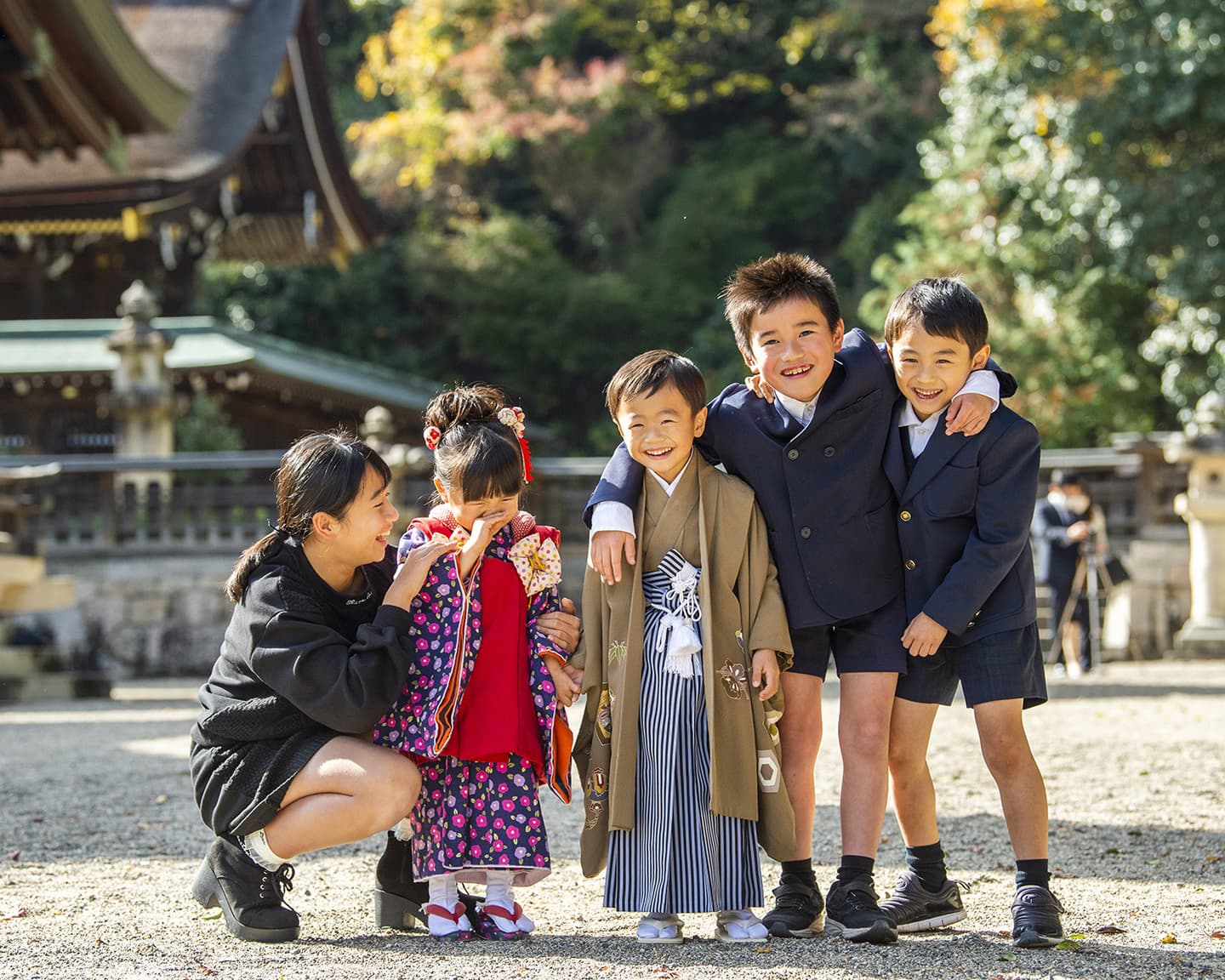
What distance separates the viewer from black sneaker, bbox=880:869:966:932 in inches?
127

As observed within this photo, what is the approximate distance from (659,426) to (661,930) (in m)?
1.07

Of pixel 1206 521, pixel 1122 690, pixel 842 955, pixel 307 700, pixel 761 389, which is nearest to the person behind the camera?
pixel 842 955

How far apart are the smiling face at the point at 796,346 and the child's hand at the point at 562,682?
0.80 m

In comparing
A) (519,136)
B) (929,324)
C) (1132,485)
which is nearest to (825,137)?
(519,136)

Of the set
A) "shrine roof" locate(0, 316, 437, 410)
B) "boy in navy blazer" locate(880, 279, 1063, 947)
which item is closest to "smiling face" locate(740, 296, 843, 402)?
"boy in navy blazer" locate(880, 279, 1063, 947)

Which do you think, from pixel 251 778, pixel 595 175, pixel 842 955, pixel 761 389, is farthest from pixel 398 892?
pixel 595 175

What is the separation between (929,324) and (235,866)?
1.91 m

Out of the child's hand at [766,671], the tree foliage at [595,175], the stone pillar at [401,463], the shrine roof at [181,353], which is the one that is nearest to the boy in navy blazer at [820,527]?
the child's hand at [766,671]

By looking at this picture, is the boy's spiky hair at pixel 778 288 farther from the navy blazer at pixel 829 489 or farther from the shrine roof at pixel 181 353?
the shrine roof at pixel 181 353

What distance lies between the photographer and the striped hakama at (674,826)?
3.14 m

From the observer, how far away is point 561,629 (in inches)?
131

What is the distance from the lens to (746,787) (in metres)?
3.16

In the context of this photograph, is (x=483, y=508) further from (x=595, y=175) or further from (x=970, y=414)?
A: (x=595, y=175)

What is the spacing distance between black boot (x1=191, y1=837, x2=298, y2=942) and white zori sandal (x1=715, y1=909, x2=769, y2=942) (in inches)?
36.0
